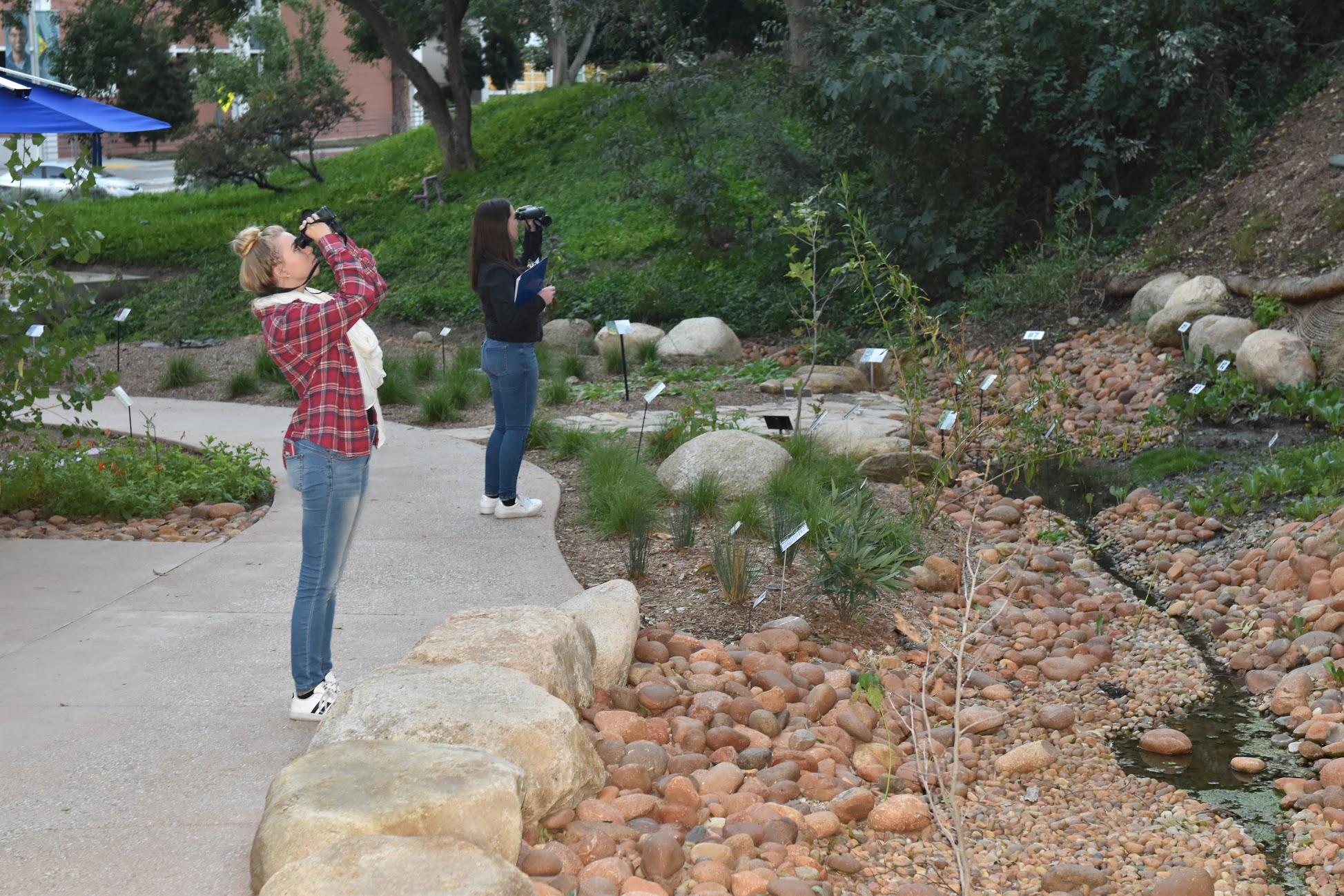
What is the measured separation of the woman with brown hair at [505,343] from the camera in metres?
6.11

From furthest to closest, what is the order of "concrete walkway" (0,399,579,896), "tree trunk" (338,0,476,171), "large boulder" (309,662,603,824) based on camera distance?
1. "tree trunk" (338,0,476,171)
2. "large boulder" (309,662,603,824)
3. "concrete walkway" (0,399,579,896)

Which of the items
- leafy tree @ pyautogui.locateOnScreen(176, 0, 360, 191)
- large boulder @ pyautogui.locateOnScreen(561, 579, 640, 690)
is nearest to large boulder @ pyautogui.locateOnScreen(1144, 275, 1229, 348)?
large boulder @ pyautogui.locateOnScreen(561, 579, 640, 690)

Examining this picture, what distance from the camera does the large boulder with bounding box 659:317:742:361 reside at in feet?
41.6

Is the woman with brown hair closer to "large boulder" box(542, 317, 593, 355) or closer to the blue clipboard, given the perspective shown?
the blue clipboard

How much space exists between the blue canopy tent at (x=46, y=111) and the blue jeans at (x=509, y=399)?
2728mm

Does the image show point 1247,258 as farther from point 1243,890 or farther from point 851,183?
point 1243,890

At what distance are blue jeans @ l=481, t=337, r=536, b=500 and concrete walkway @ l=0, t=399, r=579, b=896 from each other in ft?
0.96

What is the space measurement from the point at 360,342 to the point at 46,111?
14.2 ft

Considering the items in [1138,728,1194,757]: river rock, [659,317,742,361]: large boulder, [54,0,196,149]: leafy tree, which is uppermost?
[54,0,196,149]: leafy tree

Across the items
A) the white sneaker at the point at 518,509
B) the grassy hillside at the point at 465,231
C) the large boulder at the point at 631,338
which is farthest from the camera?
the grassy hillside at the point at 465,231

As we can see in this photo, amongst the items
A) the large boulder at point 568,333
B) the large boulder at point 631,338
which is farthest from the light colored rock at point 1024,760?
the large boulder at point 568,333

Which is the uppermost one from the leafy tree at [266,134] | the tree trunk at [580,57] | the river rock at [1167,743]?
the tree trunk at [580,57]

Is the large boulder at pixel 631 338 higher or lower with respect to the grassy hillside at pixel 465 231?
lower

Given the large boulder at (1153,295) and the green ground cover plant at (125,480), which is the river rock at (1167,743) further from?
the large boulder at (1153,295)
